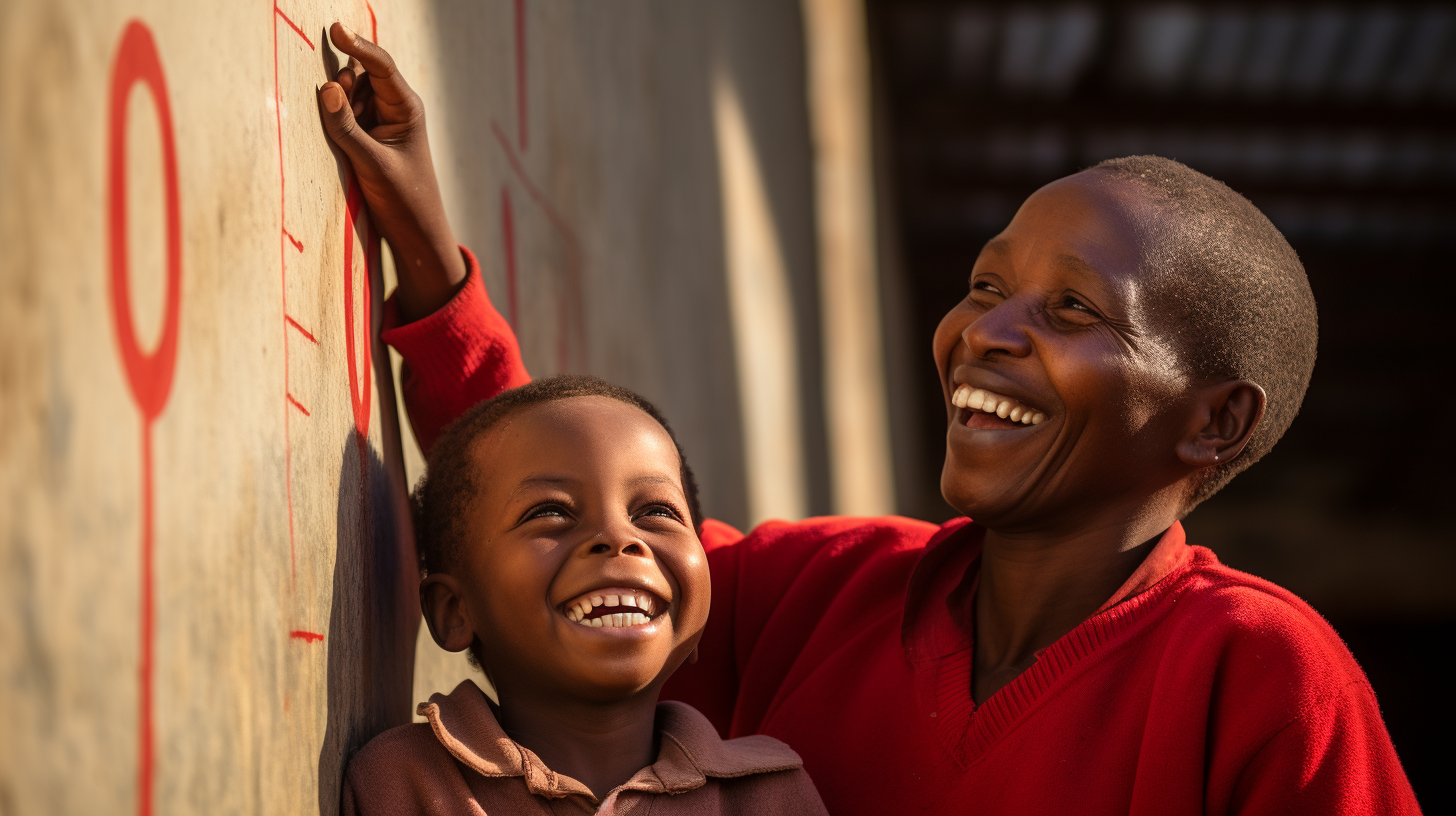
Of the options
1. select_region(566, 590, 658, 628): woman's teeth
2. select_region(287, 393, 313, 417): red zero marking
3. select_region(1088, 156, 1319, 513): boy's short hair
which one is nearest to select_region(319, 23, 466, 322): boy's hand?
select_region(287, 393, 313, 417): red zero marking

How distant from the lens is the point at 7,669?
1.83 feet

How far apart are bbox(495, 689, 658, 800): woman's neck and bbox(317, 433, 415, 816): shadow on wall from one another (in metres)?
0.12

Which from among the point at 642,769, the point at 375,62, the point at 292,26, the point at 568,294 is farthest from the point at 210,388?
the point at 568,294

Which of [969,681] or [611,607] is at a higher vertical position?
[611,607]

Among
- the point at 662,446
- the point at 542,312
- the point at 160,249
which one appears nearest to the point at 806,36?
the point at 542,312

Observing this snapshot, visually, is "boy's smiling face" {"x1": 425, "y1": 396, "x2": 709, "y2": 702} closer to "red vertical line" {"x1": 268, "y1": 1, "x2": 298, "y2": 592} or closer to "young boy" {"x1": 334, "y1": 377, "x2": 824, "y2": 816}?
"young boy" {"x1": 334, "y1": 377, "x2": 824, "y2": 816}

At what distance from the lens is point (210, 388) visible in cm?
81

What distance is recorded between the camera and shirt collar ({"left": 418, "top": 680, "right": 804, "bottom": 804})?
1.08 metres

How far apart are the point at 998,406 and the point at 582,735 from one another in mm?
534

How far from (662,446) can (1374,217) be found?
988 centimetres

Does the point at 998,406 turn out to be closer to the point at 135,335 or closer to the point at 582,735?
the point at 582,735

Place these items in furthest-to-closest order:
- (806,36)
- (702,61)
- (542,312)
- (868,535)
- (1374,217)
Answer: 1. (1374,217)
2. (806,36)
3. (702,61)
4. (542,312)
5. (868,535)

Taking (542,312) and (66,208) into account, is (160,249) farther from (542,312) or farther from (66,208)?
(542,312)

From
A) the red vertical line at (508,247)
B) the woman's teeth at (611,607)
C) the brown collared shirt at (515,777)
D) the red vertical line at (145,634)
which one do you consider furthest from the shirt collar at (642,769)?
the red vertical line at (508,247)
